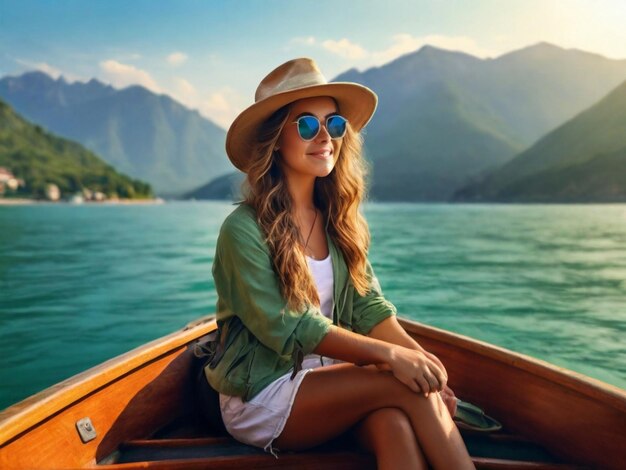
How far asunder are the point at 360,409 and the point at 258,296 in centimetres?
60

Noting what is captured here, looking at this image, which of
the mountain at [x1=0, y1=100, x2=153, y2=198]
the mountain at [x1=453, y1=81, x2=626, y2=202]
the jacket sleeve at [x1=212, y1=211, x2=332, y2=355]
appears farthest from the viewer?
the mountain at [x1=0, y1=100, x2=153, y2=198]

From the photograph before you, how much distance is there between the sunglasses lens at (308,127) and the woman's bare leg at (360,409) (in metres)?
1.02

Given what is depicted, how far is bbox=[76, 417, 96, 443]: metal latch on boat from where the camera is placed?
2652 mm

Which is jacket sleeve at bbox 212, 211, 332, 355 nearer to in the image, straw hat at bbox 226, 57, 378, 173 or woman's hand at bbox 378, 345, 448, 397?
woman's hand at bbox 378, 345, 448, 397

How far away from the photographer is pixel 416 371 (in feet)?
7.07

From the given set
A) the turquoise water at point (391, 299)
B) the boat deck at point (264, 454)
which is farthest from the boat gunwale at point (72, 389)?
the turquoise water at point (391, 299)

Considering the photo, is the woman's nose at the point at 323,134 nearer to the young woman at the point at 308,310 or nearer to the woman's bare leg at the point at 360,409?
the young woman at the point at 308,310

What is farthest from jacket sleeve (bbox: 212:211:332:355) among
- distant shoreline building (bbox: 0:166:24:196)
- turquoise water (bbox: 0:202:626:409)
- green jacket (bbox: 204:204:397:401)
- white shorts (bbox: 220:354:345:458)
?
distant shoreline building (bbox: 0:166:24:196)

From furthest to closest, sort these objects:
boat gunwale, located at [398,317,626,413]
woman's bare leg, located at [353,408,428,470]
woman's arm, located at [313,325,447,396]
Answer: boat gunwale, located at [398,317,626,413]
woman's arm, located at [313,325,447,396]
woman's bare leg, located at [353,408,428,470]

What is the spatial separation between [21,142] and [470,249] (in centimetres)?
15260

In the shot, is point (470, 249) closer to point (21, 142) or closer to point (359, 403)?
point (359, 403)

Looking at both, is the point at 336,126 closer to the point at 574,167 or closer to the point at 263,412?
the point at 263,412

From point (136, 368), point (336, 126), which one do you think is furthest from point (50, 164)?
point (336, 126)

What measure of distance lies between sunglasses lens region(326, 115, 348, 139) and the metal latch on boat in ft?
5.79
